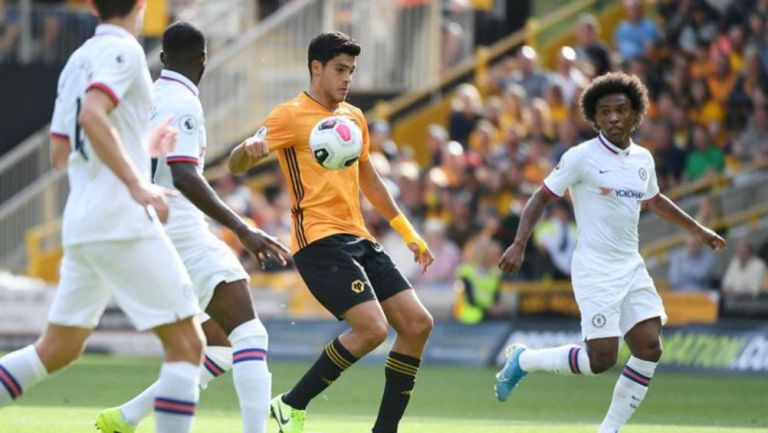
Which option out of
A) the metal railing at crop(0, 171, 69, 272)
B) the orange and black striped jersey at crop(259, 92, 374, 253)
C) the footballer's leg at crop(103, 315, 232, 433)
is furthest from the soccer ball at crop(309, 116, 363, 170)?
the metal railing at crop(0, 171, 69, 272)

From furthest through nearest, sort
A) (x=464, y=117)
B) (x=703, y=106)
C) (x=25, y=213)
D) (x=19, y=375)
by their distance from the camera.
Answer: (x=25, y=213) < (x=464, y=117) < (x=703, y=106) < (x=19, y=375)

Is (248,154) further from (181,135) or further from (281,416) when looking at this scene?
(281,416)

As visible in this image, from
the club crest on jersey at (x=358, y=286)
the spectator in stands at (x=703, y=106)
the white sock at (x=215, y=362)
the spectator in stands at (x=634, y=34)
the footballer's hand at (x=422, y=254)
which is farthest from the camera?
the spectator in stands at (x=634, y=34)

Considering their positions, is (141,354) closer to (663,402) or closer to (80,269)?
(663,402)

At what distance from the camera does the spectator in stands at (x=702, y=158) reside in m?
20.7

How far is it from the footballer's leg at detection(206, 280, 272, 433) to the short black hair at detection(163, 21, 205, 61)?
4.47 ft

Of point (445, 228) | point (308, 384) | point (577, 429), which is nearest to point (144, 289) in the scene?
point (308, 384)

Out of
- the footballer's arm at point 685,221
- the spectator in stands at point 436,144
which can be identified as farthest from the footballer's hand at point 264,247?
the spectator in stands at point 436,144

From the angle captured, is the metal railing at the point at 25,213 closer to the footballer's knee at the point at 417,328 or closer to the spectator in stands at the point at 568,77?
the spectator in stands at the point at 568,77

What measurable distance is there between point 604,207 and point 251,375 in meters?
2.95

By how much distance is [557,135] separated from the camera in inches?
874

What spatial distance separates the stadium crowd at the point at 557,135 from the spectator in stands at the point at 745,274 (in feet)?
0.15

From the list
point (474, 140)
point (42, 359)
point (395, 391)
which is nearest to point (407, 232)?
point (395, 391)

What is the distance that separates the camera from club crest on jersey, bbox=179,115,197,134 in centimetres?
880
